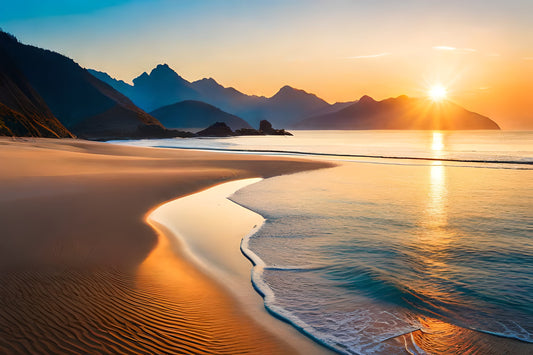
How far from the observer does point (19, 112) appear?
59.5 metres

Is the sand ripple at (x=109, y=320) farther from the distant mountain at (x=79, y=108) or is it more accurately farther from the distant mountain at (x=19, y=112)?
the distant mountain at (x=79, y=108)

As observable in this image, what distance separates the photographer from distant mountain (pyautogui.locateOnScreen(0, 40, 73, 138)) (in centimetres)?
A: 5034

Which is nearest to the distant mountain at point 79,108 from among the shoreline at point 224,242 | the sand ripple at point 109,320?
the shoreline at point 224,242

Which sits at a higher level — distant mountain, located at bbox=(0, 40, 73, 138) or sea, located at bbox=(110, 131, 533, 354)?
distant mountain, located at bbox=(0, 40, 73, 138)

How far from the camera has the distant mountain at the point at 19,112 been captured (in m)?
50.3

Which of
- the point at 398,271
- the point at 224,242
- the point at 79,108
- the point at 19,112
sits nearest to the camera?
the point at 398,271

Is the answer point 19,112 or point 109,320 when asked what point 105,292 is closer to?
point 109,320

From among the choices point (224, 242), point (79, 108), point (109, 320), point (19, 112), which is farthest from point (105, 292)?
point (79, 108)

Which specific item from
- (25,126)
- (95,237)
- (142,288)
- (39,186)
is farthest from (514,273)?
(25,126)

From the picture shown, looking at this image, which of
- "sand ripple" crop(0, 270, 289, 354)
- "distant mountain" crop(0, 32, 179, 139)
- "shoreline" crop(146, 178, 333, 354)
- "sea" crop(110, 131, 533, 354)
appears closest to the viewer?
"sand ripple" crop(0, 270, 289, 354)

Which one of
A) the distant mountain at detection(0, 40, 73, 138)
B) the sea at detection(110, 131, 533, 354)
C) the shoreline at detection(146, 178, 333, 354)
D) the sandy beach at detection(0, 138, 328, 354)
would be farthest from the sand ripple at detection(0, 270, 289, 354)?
the distant mountain at detection(0, 40, 73, 138)

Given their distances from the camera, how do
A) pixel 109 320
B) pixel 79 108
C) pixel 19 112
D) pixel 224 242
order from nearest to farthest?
pixel 109 320
pixel 224 242
pixel 19 112
pixel 79 108

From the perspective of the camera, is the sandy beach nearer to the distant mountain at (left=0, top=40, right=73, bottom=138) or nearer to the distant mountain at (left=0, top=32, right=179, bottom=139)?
the distant mountain at (left=0, top=40, right=73, bottom=138)

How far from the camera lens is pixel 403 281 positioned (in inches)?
257
